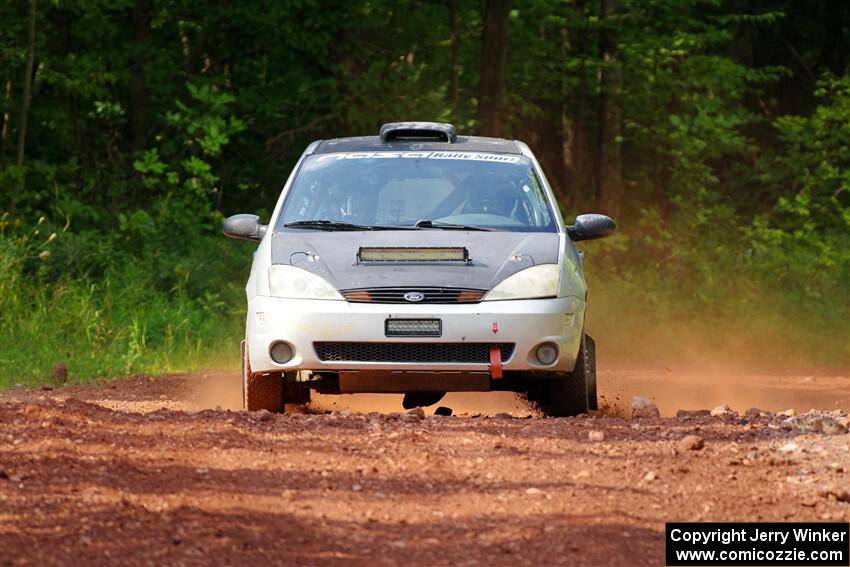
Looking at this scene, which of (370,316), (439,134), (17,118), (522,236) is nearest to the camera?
(370,316)

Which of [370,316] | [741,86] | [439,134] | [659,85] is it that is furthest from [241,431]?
[741,86]

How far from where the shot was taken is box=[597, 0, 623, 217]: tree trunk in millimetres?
27922

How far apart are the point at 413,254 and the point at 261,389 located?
1.18 metres

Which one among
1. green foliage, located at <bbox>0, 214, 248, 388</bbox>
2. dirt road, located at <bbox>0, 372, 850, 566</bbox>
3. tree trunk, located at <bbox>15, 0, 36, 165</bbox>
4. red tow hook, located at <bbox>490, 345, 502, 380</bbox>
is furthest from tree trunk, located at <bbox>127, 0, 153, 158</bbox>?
dirt road, located at <bbox>0, 372, 850, 566</bbox>

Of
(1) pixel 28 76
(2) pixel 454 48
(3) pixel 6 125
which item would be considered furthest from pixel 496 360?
(2) pixel 454 48

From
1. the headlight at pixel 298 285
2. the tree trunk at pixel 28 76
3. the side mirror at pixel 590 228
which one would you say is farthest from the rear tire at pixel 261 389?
the tree trunk at pixel 28 76

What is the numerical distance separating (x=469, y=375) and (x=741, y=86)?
21.3 metres

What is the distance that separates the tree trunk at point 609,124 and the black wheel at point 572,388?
1795 cm

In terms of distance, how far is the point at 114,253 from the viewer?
18500 millimetres

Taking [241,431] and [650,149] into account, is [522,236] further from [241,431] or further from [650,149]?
[650,149]

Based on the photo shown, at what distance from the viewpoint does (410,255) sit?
946 centimetres

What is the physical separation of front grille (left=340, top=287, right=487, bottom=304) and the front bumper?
0.04 m

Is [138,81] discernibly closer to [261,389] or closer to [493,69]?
[493,69]

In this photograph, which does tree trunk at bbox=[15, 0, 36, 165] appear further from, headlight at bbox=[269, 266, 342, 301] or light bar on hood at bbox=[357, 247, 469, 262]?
light bar on hood at bbox=[357, 247, 469, 262]
